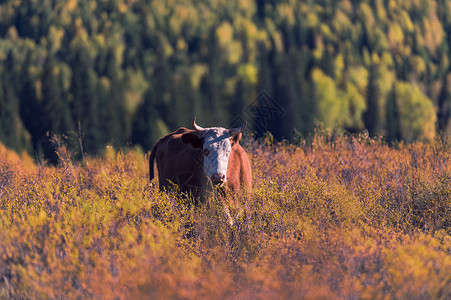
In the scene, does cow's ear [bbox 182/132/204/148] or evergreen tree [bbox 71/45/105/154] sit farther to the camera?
evergreen tree [bbox 71/45/105/154]

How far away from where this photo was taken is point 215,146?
24.1 feet

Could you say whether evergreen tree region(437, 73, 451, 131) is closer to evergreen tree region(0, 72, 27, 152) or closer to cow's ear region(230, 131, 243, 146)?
evergreen tree region(0, 72, 27, 152)

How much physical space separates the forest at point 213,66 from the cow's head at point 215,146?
2693 cm

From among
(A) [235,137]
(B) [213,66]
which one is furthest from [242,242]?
(B) [213,66]

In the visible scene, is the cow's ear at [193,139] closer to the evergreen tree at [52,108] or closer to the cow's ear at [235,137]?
the cow's ear at [235,137]

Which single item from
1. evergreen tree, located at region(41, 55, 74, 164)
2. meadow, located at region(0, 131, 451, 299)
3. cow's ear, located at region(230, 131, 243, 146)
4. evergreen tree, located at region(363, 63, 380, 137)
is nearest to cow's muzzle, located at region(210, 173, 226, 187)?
meadow, located at region(0, 131, 451, 299)

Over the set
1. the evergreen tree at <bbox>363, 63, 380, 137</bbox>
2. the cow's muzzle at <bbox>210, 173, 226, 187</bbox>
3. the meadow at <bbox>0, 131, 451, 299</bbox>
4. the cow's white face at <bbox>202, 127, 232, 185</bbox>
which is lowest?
the evergreen tree at <bbox>363, 63, 380, 137</bbox>

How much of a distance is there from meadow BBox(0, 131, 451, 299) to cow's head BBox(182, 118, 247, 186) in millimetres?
466

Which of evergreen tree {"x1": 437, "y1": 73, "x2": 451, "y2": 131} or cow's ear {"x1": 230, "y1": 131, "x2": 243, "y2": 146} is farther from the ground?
cow's ear {"x1": 230, "y1": 131, "x2": 243, "y2": 146}

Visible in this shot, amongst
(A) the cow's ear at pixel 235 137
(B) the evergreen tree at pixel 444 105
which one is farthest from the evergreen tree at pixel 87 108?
(B) the evergreen tree at pixel 444 105

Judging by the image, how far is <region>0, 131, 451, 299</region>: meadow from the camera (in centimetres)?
455

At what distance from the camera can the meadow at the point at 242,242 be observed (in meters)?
4.55

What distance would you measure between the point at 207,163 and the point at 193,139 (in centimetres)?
75

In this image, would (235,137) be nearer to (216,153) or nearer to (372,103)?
(216,153)
